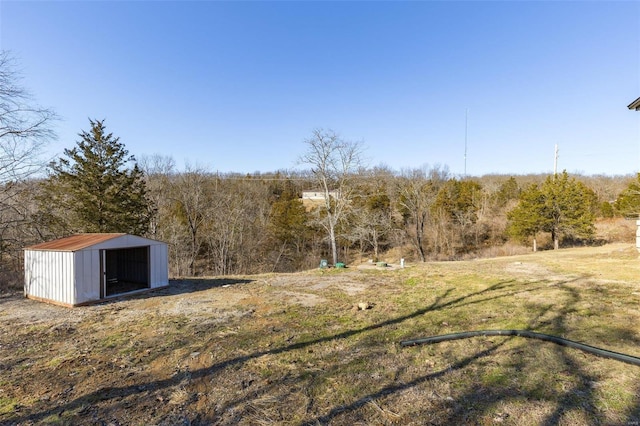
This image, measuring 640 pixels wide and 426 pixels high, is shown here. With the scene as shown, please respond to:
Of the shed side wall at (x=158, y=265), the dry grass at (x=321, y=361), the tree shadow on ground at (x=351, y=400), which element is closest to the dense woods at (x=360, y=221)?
the shed side wall at (x=158, y=265)

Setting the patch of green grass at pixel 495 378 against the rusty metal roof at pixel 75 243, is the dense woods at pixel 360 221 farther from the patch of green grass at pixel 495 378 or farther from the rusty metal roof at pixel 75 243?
the patch of green grass at pixel 495 378

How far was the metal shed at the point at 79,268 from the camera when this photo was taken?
Answer: 7.68 m

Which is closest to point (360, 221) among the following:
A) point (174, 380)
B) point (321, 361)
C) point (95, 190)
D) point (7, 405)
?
point (95, 190)

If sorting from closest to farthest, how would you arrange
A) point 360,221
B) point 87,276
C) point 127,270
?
1. point 87,276
2. point 127,270
3. point 360,221

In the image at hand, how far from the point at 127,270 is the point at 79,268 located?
3659 millimetres

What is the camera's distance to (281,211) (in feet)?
87.7

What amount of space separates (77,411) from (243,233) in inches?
907

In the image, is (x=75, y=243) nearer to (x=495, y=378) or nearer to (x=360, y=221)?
(x=495, y=378)

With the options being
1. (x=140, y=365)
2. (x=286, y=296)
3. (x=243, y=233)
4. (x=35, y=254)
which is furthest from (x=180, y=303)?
(x=243, y=233)

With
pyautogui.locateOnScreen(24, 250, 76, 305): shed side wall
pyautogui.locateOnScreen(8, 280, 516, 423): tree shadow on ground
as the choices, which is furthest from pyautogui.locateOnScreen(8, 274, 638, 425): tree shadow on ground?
pyautogui.locateOnScreen(24, 250, 76, 305): shed side wall

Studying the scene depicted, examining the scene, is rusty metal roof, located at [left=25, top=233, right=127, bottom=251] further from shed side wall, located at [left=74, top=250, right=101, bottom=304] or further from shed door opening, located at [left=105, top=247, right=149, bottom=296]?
shed door opening, located at [left=105, top=247, right=149, bottom=296]

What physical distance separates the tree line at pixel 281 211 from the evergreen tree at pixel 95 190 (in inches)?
2.1

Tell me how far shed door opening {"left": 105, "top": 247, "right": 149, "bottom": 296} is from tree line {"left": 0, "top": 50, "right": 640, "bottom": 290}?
4.14 meters

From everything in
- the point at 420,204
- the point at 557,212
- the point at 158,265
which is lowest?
the point at 158,265
